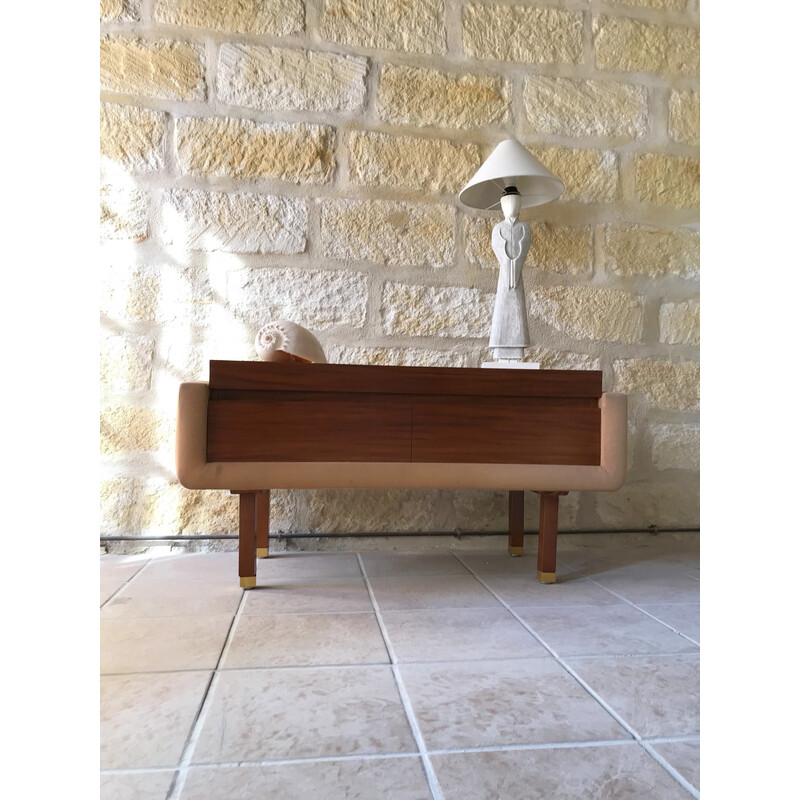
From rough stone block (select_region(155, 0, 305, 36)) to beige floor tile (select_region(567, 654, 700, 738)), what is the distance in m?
2.10

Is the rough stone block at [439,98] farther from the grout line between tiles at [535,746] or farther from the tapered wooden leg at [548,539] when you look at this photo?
the grout line between tiles at [535,746]

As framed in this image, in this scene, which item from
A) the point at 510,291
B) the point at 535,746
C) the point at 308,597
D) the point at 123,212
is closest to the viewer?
the point at 535,746

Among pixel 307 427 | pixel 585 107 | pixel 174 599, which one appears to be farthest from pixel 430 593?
pixel 585 107

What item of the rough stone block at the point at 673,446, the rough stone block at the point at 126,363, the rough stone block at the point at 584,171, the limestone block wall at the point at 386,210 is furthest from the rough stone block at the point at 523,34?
the rough stone block at the point at 126,363

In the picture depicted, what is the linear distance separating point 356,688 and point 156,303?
4.87 feet

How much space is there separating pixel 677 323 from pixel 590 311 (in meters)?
0.34

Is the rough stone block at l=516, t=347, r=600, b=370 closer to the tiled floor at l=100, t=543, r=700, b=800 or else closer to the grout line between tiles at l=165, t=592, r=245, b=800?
the tiled floor at l=100, t=543, r=700, b=800

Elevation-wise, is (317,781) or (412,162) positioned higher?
(412,162)

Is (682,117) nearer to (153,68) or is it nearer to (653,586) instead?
(653,586)

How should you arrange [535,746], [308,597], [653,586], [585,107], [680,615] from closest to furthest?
[535,746] < [680,615] < [308,597] < [653,586] < [585,107]

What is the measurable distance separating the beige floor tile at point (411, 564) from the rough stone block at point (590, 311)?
89 centimetres

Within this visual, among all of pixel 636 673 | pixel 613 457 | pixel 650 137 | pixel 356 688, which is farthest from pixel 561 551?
pixel 650 137

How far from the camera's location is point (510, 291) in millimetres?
1893
